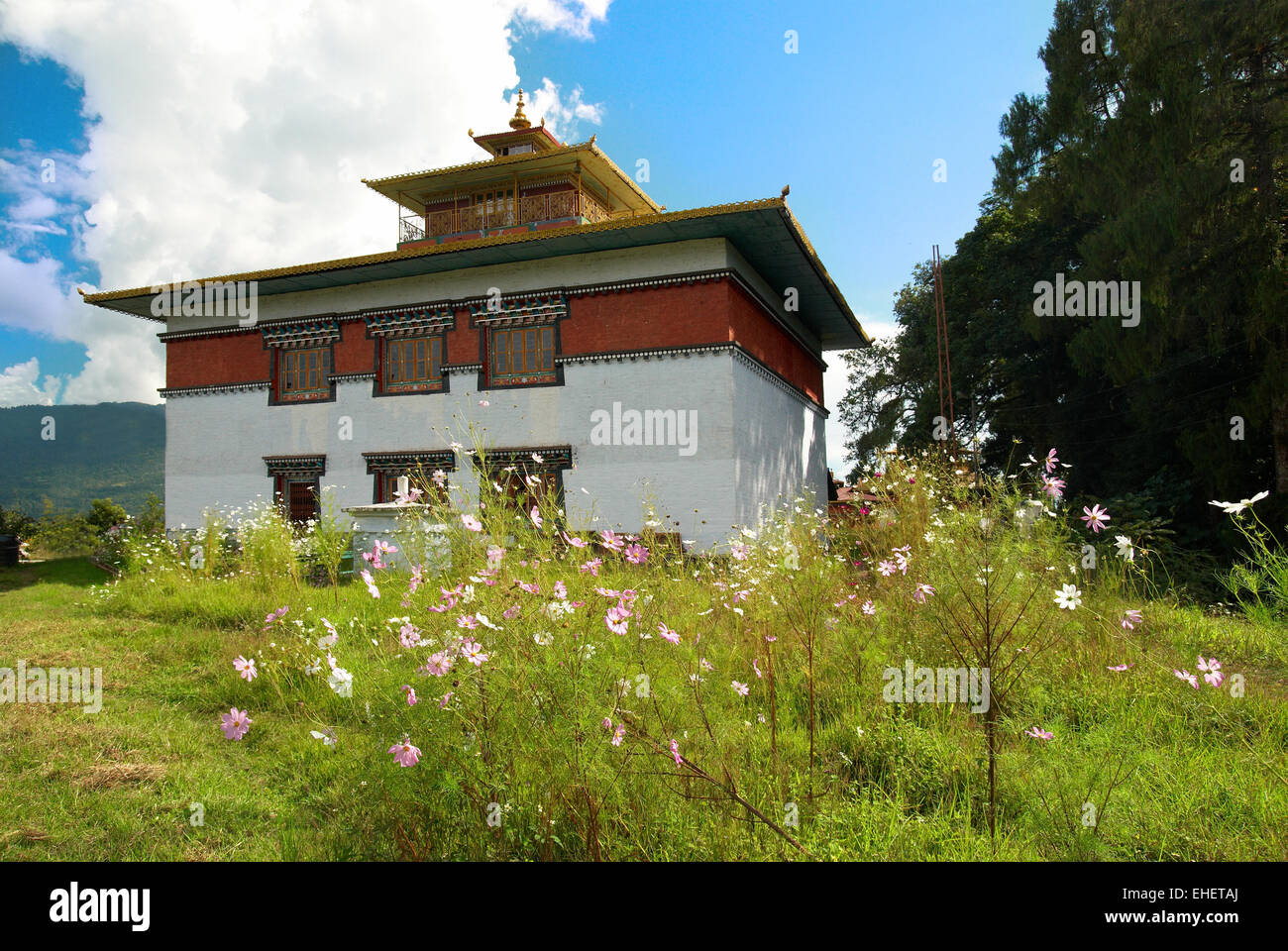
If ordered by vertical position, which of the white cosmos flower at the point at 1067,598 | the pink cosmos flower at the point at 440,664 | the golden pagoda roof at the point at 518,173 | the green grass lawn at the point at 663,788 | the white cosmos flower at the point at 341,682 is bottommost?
the green grass lawn at the point at 663,788

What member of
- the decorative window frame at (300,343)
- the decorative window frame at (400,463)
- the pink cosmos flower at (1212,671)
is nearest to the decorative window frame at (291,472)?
the decorative window frame at (300,343)

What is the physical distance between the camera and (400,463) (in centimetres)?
1611

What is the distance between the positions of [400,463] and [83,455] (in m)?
103

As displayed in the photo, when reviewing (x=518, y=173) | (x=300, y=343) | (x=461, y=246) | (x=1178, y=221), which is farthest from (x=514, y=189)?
(x=1178, y=221)

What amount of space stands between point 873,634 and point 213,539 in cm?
1029

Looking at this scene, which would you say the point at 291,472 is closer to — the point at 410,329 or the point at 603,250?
the point at 410,329

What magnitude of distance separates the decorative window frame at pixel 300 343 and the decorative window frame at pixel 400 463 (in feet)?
6.88

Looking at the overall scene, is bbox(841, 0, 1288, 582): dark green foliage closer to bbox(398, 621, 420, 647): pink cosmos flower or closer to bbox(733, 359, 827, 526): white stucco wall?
bbox(733, 359, 827, 526): white stucco wall

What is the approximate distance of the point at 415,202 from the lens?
21.0 metres

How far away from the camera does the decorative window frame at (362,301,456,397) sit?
15.8m

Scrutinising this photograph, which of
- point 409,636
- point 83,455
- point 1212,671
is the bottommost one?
point 1212,671

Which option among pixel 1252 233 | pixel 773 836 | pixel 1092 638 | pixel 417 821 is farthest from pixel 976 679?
pixel 1252 233

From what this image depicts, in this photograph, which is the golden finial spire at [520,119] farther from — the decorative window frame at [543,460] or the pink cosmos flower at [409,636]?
the pink cosmos flower at [409,636]

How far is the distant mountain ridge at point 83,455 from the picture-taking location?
75250mm
